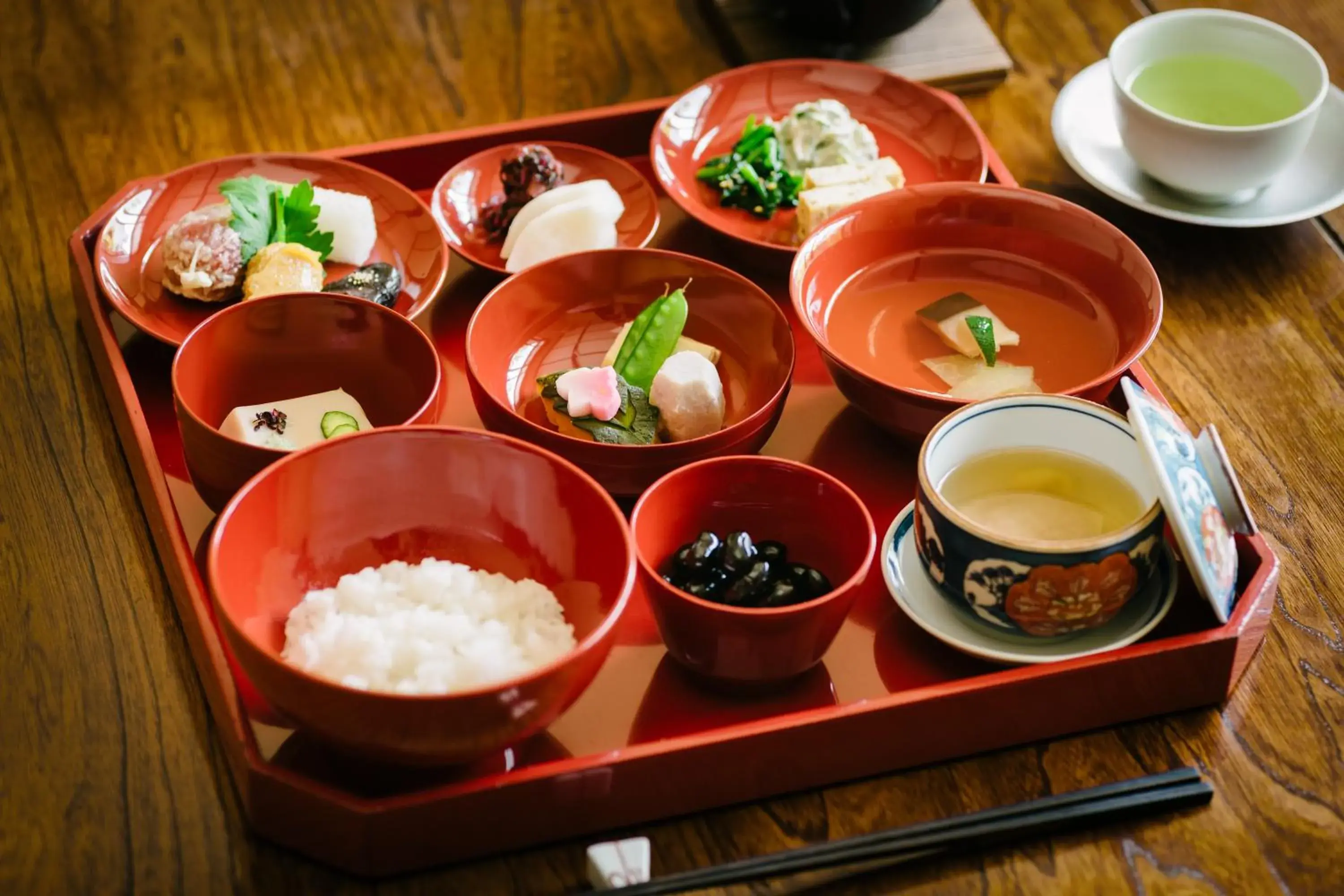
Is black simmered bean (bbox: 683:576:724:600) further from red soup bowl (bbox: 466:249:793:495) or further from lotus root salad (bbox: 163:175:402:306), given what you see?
lotus root salad (bbox: 163:175:402:306)

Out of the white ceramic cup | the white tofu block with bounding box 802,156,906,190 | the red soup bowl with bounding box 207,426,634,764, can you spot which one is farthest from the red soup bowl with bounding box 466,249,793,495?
the white ceramic cup

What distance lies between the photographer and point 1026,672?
4.00 ft

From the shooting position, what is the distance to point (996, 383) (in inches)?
60.8

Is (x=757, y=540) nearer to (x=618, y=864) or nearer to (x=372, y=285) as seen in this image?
(x=618, y=864)

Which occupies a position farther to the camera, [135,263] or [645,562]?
[135,263]

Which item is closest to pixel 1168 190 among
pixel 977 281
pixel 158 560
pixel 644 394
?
pixel 977 281

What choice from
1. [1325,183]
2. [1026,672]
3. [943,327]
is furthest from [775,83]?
[1026,672]

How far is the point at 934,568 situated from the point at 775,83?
0.96m

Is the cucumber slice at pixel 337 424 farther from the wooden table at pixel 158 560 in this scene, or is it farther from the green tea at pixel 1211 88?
the green tea at pixel 1211 88

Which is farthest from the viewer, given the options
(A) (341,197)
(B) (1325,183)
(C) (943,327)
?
→ (B) (1325,183)

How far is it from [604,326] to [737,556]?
49 centimetres

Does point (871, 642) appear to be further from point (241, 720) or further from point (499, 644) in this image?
point (241, 720)

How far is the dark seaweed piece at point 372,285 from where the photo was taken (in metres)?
1.62

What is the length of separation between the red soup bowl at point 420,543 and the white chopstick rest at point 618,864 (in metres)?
0.11
